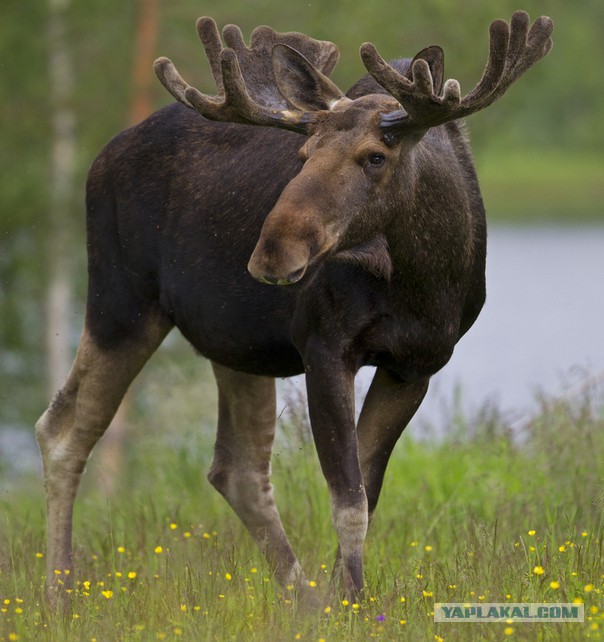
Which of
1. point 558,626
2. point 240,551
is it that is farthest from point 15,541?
point 558,626

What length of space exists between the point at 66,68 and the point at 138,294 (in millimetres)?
14596

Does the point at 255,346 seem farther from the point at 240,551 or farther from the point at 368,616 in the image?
the point at 368,616

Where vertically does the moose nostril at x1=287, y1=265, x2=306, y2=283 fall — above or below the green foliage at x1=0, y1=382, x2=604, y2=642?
above

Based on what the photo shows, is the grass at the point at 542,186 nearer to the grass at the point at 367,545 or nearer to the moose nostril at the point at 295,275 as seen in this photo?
the grass at the point at 367,545

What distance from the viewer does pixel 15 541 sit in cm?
753

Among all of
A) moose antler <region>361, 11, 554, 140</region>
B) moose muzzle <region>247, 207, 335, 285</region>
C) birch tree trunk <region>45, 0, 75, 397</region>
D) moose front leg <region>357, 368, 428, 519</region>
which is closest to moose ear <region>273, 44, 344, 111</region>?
moose antler <region>361, 11, 554, 140</region>

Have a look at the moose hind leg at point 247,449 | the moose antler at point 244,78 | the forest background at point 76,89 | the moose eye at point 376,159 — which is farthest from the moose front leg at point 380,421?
the forest background at point 76,89

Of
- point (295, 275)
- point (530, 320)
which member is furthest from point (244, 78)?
point (530, 320)

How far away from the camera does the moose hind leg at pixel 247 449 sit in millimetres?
7254

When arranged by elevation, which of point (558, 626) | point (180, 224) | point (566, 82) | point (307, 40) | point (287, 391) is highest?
point (566, 82)

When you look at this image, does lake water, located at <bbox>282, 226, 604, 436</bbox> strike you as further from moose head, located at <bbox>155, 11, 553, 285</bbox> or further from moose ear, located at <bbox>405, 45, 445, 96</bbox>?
moose ear, located at <bbox>405, 45, 445, 96</bbox>

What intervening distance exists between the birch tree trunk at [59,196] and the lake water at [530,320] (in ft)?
17.1

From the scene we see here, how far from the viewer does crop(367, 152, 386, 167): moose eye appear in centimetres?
557

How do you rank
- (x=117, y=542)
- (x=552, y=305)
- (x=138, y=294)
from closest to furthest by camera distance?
(x=138, y=294) → (x=117, y=542) → (x=552, y=305)
